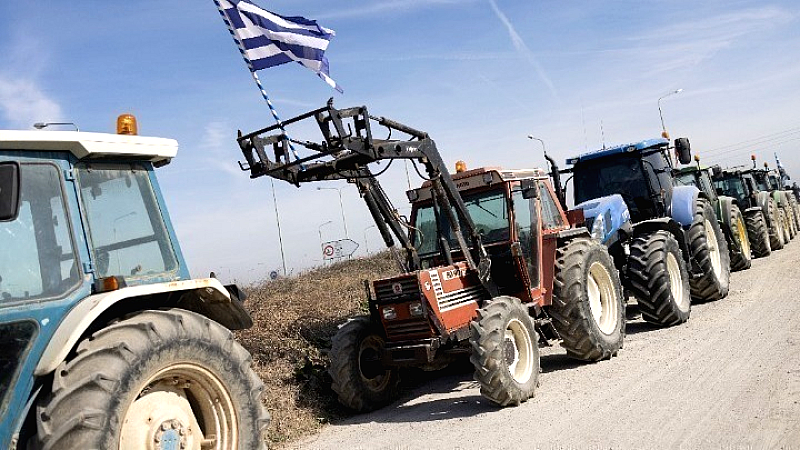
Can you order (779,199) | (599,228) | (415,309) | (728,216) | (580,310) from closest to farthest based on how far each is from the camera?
(415,309) → (580,310) → (599,228) → (728,216) → (779,199)

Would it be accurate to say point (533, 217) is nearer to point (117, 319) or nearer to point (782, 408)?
point (782, 408)

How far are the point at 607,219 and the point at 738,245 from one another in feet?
21.8

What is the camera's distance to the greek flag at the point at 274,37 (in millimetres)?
8102

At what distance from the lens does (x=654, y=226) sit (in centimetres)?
1100

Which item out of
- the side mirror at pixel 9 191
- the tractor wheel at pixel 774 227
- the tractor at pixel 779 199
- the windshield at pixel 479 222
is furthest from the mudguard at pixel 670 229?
the tractor at pixel 779 199

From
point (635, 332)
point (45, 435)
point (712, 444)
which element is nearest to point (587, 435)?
point (712, 444)

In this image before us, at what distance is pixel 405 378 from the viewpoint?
8.60m

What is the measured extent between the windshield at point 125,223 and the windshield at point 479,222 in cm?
402

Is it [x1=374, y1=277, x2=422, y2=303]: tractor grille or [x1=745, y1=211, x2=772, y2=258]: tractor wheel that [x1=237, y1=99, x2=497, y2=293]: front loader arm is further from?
[x1=745, y1=211, x2=772, y2=258]: tractor wheel

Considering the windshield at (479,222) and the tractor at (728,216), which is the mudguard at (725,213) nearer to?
the tractor at (728,216)

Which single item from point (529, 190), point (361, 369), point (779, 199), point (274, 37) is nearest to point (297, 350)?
point (361, 369)

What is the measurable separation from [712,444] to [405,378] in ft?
14.4

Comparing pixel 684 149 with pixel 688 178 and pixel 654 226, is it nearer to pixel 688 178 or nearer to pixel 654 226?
pixel 654 226

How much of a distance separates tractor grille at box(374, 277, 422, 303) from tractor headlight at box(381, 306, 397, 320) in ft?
0.25
